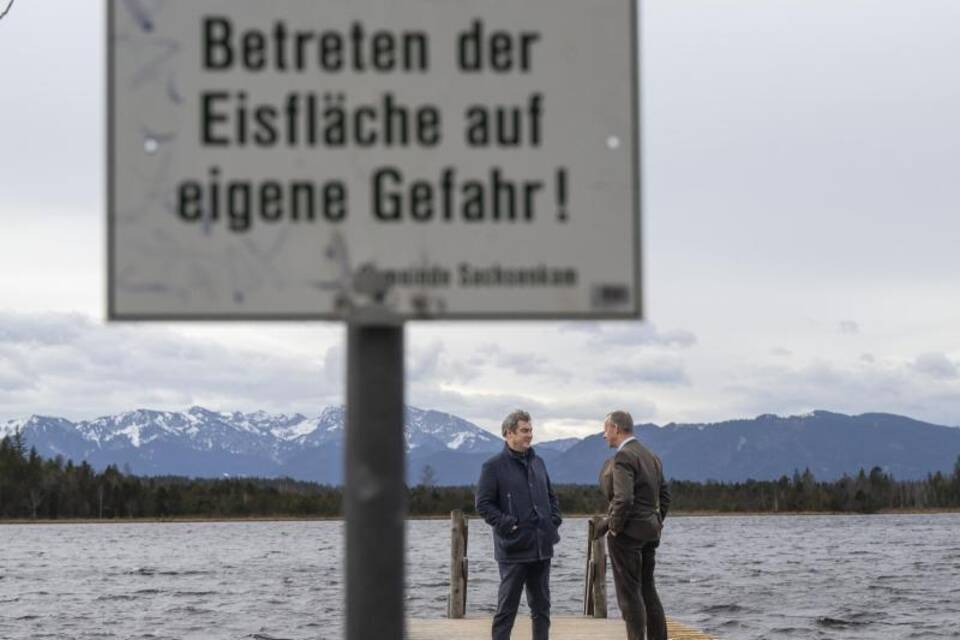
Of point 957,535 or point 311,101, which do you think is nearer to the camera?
point 311,101

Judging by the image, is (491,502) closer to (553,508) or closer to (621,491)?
(553,508)

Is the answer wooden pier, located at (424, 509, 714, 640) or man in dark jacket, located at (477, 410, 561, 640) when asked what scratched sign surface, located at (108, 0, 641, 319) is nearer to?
man in dark jacket, located at (477, 410, 561, 640)

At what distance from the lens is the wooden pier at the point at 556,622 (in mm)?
15578

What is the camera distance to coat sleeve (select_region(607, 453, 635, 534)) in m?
11.5

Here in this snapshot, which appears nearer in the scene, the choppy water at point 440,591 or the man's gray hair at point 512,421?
the man's gray hair at point 512,421

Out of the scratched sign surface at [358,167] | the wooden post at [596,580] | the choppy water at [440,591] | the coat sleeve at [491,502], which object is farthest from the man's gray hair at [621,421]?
the choppy water at [440,591]

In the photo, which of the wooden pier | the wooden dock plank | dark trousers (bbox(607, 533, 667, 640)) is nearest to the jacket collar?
dark trousers (bbox(607, 533, 667, 640))

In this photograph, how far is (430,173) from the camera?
2.49 meters

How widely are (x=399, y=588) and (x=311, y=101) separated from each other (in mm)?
826

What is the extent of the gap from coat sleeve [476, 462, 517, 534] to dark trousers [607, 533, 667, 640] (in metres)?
0.88

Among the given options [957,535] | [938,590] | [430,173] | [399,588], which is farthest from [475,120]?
[957,535]

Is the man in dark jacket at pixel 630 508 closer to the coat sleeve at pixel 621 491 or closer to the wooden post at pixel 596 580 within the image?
the coat sleeve at pixel 621 491

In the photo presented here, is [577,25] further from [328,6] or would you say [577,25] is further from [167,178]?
[167,178]

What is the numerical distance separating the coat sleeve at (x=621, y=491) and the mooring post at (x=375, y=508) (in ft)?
30.0
